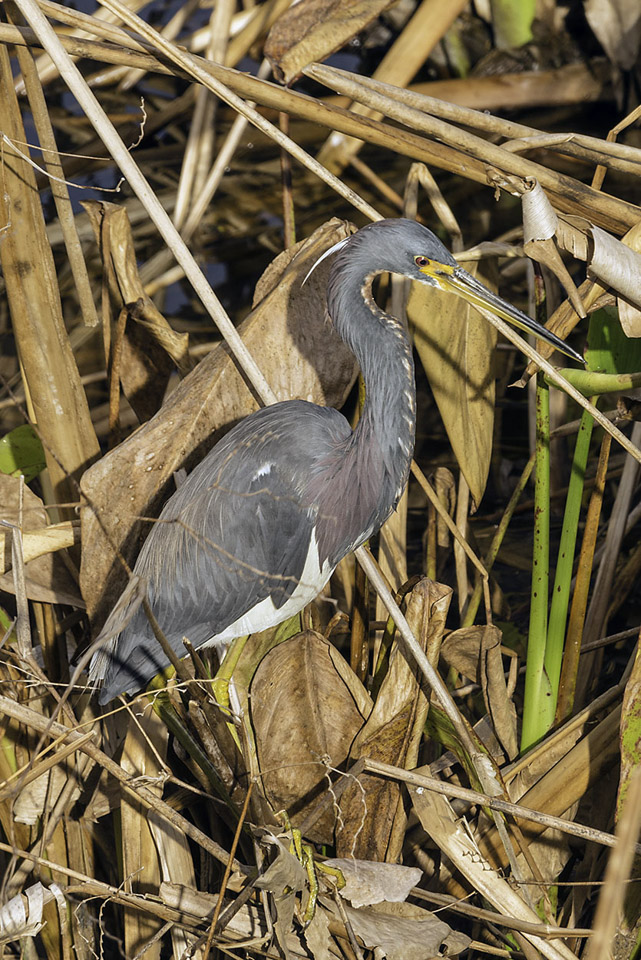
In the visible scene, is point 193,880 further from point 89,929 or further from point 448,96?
point 448,96

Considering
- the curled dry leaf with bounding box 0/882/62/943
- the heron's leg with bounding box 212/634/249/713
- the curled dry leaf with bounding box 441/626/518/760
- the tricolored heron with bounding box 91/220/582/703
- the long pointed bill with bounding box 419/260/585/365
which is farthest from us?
the heron's leg with bounding box 212/634/249/713

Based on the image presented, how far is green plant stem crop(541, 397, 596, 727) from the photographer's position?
1.93 metres

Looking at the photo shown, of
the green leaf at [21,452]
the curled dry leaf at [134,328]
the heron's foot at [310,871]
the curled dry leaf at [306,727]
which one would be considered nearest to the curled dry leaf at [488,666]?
the curled dry leaf at [306,727]

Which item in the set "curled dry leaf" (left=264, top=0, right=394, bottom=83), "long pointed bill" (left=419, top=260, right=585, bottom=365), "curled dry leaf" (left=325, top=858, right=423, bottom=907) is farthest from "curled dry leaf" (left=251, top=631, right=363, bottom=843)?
"curled dry leaf" (left=264, top=0, right=394, bottom=83)

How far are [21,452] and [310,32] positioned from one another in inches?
47.0

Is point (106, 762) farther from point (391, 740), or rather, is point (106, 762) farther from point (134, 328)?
point (134, 328)

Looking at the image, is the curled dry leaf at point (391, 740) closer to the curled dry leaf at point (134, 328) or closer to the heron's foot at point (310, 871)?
the heron's foot at point (310, 871)

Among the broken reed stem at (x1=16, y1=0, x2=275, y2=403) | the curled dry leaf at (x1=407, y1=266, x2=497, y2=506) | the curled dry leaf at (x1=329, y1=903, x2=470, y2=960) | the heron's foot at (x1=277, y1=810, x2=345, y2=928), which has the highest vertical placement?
the broken reed stem at (x1=16, y1=0, x2=275, y2=403)

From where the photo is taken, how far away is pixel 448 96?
4.84 m

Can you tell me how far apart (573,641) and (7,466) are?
1418 millimetres

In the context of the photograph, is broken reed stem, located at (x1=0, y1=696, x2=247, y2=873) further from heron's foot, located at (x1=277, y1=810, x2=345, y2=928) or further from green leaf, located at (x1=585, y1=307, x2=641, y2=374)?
green leaf, located at (x1=585, y1=307, x2=641, y2=374)

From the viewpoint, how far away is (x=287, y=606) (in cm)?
216

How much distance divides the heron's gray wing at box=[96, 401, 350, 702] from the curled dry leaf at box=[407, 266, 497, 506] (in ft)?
0.87

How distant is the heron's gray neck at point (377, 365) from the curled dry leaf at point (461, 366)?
0.54 feet
